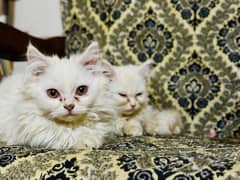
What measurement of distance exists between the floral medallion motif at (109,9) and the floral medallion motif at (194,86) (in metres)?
0.32

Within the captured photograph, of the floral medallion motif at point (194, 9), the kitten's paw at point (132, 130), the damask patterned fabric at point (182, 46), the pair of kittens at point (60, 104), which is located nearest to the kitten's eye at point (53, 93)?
the pair of kittens at point (60, 104)

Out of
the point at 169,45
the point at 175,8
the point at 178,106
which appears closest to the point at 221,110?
the point at 178,106

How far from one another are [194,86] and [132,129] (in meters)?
0.32

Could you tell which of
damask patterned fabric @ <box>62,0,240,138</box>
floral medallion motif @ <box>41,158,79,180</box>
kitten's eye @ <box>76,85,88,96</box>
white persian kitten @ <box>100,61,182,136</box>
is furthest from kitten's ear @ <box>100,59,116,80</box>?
floral medallion motif @ <box>41,158,79,180</box>

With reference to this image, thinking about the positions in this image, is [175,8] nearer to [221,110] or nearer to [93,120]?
[221,110]

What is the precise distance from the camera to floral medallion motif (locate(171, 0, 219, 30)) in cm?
133

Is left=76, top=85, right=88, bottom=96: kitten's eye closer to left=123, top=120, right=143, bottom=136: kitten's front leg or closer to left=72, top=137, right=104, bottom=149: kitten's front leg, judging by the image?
left=72, top=137, right=104, bottom=149: kitten's front leg

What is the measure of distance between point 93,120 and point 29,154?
23 centimetres

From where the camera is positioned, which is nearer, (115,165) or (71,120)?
(115,165)

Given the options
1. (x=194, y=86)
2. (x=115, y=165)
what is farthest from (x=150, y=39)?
(x=115, y=165)

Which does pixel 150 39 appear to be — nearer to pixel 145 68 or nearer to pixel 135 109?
pixel 145 68

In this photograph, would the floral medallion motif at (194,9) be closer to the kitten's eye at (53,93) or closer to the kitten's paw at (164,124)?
the kitten's paw at (164,124)

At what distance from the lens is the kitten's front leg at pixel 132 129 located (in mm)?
1175

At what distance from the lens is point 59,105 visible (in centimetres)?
91
